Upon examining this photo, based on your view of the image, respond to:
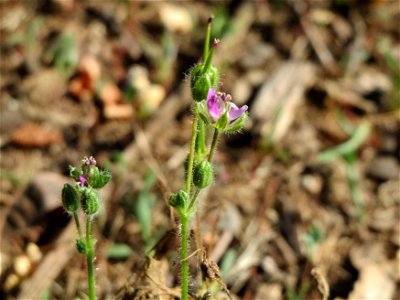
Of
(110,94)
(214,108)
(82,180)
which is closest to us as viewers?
(214,108)

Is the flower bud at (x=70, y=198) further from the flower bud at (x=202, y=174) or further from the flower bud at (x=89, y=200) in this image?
the flower bud at (x=202, y=174)

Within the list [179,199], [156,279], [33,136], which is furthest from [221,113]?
[33,136]

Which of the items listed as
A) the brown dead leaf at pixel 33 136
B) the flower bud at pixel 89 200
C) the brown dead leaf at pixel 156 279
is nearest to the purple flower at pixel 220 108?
the flower bud at pixel 89 200

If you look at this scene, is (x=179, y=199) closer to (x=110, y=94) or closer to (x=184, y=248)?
(x=184, y=248)

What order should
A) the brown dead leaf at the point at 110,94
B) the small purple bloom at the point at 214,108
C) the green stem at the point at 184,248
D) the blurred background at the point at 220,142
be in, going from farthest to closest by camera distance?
the brown dead leaf at the point at 110,94
the blurred background at the point at 220,142
the green stem at the point at 184,248
the small purple bloom at the point at 214,108

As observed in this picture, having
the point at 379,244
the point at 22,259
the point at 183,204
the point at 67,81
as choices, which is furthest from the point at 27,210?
the point at 379,244

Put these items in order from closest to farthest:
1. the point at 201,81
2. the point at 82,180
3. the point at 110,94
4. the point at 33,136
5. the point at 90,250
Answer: the point at 201,81 < the point at 82,180 < the point at 90,250 < the point at 33,136 < the point at 110,94
